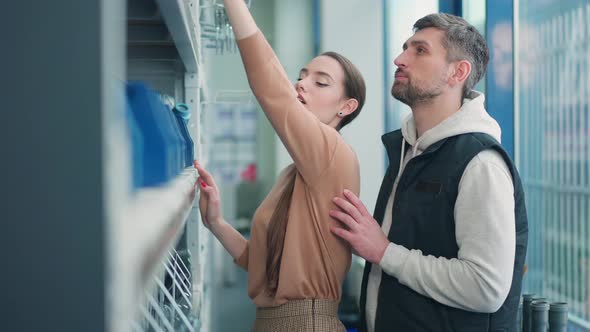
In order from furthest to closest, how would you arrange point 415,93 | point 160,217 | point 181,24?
point 415,93, point 181,24, point 160,217

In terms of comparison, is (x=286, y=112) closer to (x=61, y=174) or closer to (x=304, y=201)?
(x=304, y=201)

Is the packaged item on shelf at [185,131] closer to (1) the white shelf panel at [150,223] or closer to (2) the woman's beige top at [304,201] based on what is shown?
(2) the woman's beige top at [304,201]

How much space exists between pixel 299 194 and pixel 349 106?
37 cm

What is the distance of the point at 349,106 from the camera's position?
1.75m

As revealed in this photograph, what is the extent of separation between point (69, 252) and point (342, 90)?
1.39 metres

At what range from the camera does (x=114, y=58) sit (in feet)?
1.42

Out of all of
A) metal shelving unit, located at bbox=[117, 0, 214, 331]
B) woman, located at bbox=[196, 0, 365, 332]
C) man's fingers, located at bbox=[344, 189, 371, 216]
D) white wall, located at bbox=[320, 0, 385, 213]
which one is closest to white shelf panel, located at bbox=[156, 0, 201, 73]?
metal shelving unit, located at bbox=[117, 0, 214, 331]

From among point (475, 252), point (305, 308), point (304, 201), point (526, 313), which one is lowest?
point (526, 313)

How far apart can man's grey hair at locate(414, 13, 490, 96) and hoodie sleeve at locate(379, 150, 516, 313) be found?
1.09 ft

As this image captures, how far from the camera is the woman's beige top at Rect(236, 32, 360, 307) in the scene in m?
1.37

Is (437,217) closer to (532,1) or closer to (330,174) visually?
(330,174)

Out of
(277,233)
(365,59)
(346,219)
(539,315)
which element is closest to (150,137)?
(346,219)

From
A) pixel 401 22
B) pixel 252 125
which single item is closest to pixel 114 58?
pixel 401 22

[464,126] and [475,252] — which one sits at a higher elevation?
[464,126]
